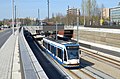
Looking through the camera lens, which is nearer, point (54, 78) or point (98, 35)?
point (54, 78)

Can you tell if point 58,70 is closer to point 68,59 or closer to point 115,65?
point 68,59

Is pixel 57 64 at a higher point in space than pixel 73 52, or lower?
lower

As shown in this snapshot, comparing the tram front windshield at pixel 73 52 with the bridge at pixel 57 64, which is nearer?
the bridge at pixel 57 64

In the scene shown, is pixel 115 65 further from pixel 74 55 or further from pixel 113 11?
pixel 113 11

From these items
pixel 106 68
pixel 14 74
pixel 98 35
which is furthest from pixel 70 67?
pixel 98 35

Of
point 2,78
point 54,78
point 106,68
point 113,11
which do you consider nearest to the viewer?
point 2,78

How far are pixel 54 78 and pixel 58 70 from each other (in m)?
4.89

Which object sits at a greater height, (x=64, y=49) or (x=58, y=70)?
(x=64, y=49)

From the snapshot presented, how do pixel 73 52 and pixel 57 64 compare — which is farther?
pixel 57 64

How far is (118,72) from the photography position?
26.5 meters

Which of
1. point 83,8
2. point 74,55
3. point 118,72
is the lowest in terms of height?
point 118,72

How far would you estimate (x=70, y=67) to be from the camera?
1073 inches

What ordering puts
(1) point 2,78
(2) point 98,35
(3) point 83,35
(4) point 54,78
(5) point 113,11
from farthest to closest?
(5) point 113,11 → (3) point 83,35 → (2) point 98,35 → (4) point 54,78 → (1) point 2,78

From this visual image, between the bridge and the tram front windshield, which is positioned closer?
the bridge
